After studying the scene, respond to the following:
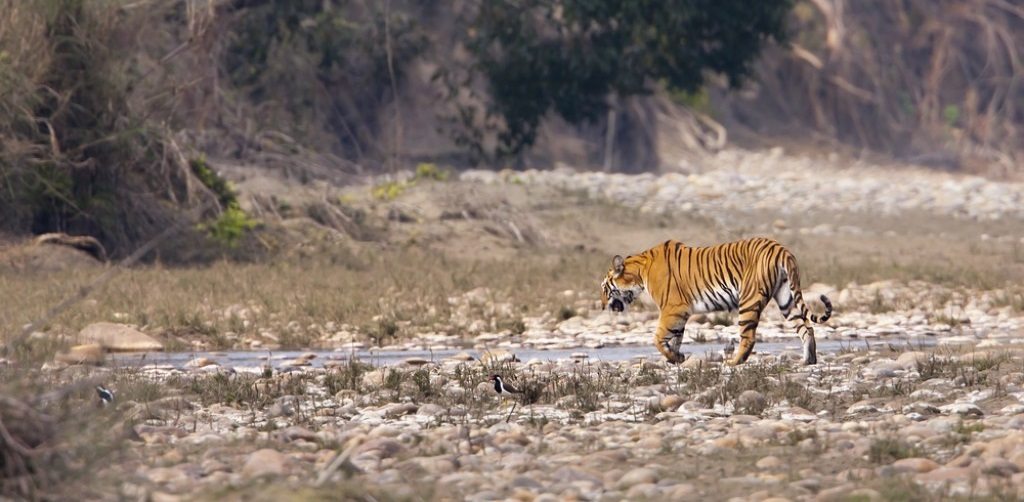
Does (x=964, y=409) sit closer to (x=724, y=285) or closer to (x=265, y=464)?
(x=724, y=285)

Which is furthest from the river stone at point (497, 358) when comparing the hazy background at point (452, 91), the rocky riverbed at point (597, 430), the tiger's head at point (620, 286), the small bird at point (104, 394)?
the hazy background at point (452, 91)

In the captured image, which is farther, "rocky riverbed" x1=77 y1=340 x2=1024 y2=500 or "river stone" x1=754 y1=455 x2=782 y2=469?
"river stone" x1=754 y1=455 x2=782 y2=469

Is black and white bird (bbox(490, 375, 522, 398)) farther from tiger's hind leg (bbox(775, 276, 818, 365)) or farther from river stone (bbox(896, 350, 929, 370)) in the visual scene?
river stone (bbox(896, 350, 929, 370))

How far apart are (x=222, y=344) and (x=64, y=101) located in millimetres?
6216

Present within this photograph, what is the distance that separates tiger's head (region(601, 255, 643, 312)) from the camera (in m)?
12.9

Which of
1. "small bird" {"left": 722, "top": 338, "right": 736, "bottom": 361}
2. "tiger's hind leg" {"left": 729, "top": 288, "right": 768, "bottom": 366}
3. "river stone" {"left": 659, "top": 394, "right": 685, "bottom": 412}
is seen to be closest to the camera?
"river stone" {"left": 659, "top": 394, "right": 685, "bottom": 412}

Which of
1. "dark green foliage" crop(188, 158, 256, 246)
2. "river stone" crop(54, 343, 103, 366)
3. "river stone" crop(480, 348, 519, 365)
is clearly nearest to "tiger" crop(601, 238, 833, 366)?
"river stone" crop(480, 348, 519, 365)

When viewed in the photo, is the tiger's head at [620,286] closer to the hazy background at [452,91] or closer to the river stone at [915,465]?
the river stone at [915,465]

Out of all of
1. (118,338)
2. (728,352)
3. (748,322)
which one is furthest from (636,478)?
(118,338)

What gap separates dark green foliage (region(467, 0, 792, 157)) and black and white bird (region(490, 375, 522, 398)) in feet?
66.5

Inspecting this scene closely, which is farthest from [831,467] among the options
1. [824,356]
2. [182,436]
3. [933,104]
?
[933,104]

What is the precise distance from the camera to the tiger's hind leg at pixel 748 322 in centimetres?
1201

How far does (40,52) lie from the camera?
19609 millimetres

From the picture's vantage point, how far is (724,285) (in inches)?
486
